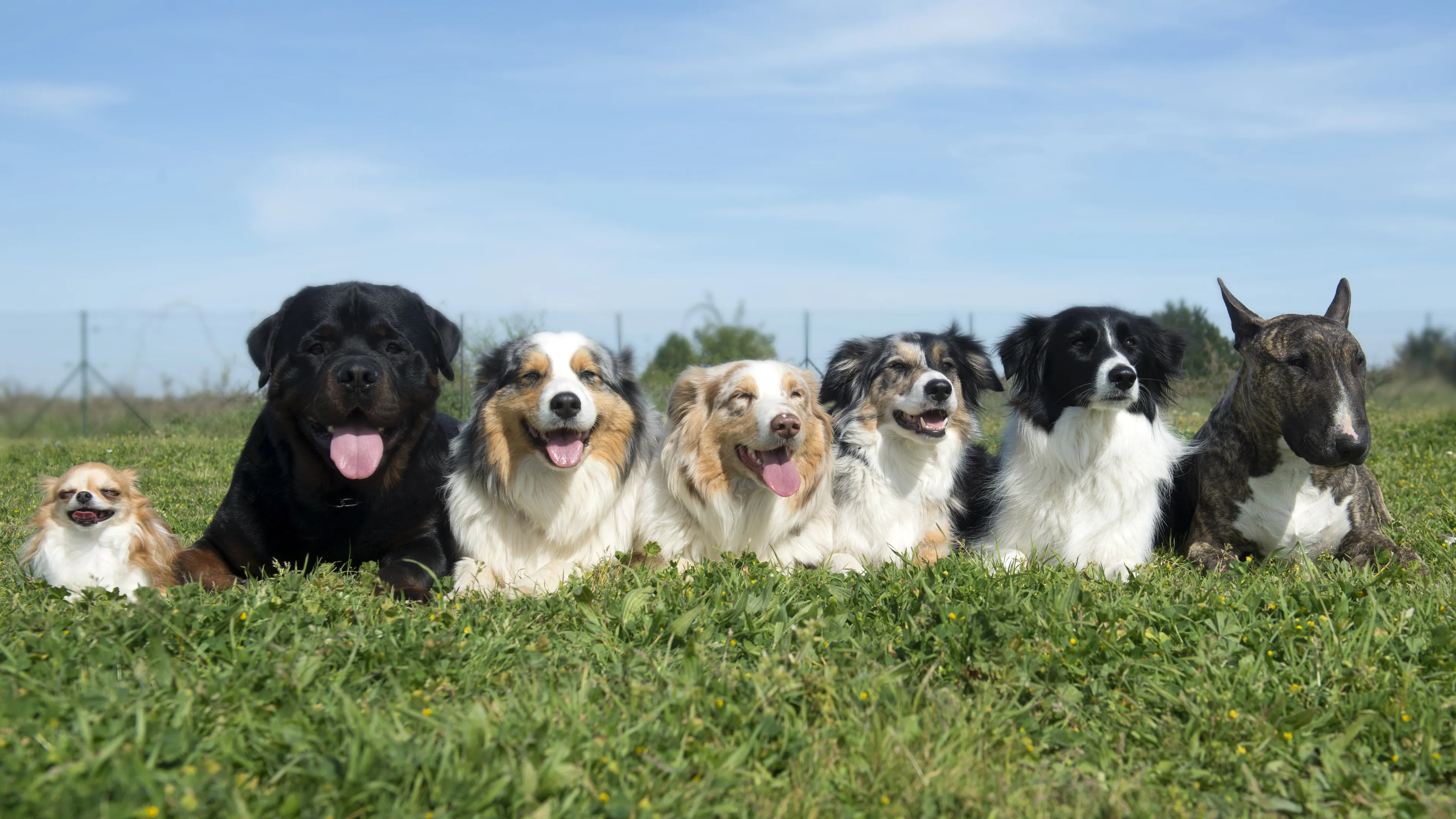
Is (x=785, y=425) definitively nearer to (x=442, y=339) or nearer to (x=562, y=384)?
(x=562, y=384)

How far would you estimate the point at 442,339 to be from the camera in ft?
17.4

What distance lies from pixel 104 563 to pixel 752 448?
3.33 metres

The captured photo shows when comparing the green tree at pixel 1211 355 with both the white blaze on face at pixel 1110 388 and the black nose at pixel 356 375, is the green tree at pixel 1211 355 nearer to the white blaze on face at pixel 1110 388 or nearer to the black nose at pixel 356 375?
the white blaze on face at pixel 1110 388

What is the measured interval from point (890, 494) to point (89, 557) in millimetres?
4182

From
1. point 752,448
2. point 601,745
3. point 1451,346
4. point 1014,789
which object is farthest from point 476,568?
point 1451,346

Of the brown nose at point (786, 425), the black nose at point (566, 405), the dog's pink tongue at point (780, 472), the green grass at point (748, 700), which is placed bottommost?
the green grass at point (748, 700)

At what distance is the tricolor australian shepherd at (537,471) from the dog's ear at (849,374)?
1.33 m

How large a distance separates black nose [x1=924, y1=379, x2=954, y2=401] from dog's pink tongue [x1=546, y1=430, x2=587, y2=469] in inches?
73.5

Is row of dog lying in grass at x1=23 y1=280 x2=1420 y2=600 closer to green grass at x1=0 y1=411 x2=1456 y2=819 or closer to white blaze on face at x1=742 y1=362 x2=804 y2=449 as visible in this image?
white blaze on face at x1=742 y1=362 x2=804 y2=449

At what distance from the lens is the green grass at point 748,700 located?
8.86 feet

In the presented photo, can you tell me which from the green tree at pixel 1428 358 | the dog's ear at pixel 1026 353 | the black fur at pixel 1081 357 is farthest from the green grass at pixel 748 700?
the green tree at pixel 1428 358

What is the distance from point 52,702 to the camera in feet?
9.71

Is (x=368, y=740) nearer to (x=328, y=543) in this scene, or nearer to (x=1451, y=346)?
(x=328, y=543)

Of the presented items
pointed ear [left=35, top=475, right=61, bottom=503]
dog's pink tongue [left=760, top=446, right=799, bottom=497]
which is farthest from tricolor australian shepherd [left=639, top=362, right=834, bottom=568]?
pointed ear [left=35, top=475, right=61, bottom=503]
